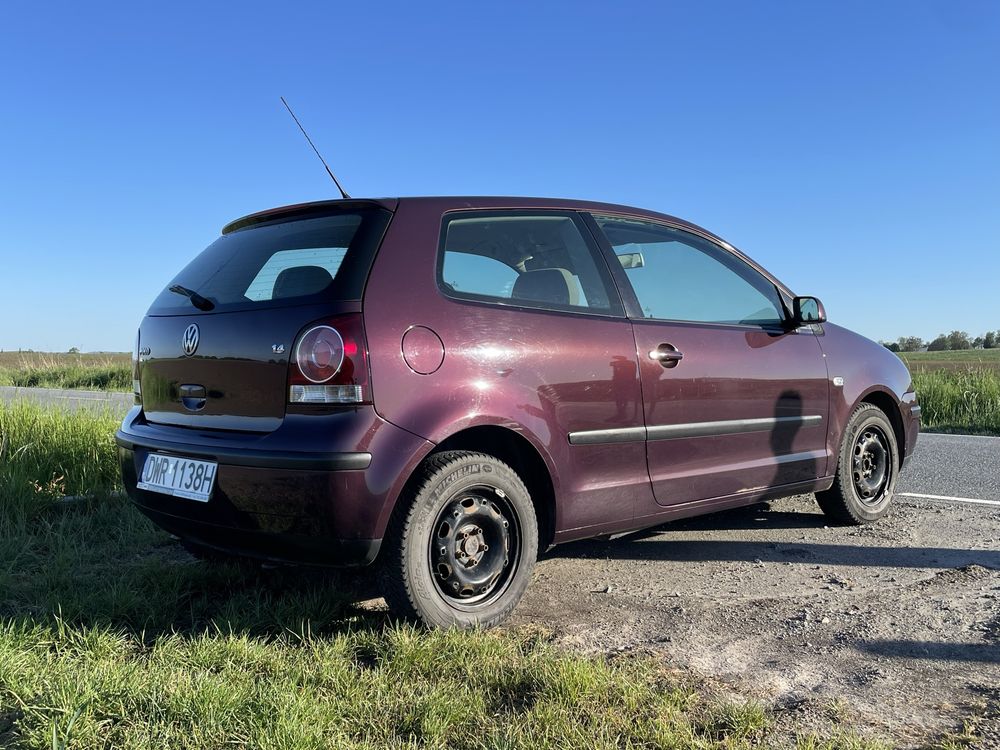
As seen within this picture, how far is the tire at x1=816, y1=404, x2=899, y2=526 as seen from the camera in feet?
15.8

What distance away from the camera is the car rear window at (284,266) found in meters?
3.04

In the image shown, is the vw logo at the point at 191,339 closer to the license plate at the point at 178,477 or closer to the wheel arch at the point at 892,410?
the license plate at the point at 178,477

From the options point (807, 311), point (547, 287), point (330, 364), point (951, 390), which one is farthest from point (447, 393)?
point (951, 390)

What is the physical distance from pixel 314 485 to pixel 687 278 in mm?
2388

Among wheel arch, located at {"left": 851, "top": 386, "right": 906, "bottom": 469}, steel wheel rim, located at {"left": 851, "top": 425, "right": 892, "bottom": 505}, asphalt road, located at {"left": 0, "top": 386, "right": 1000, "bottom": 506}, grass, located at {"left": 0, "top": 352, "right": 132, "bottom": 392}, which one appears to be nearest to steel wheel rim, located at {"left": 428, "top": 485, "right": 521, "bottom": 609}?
steel wheel rim, located at {"left": 851, "top": 425, "right": 892, "bottom": 505}

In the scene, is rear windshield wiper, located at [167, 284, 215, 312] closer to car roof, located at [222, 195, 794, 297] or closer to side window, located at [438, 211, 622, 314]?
car roof, located at [222, 195, 794, 297]

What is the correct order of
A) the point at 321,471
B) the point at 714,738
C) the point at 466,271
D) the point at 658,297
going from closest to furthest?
the point at 714,738 < the point at 321,471 < the point at 466,271 < the point at 658,297

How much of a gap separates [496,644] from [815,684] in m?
1.07

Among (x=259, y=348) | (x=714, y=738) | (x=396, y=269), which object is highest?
(x=396, y=269)

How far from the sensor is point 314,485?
2.79 metres

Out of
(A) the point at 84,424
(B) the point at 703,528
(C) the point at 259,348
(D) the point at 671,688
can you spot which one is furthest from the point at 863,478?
(A) the point at 84,424

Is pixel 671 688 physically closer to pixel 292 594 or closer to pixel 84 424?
Answer: pixel 292 594

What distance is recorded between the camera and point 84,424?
6.10 meters

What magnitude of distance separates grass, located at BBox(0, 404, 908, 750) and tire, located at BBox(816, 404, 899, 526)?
248 cm
